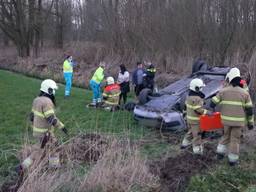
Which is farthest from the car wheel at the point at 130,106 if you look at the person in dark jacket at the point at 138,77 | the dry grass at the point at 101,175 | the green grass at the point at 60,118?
the dry grass at the point at 101,175

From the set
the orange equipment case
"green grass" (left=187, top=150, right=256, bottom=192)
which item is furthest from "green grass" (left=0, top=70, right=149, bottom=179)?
"green grass" (left=187, top=150, right=256, bottom=192)

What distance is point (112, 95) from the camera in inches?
505

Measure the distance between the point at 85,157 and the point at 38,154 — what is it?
1069 mm

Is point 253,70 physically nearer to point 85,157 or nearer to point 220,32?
point 85,157

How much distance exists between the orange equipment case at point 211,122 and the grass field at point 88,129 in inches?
30.2

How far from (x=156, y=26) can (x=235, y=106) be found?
15.9m

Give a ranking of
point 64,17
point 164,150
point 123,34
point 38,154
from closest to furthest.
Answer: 1. point 38,154
2. point 164,150
3. point 123,34
4. point 64,17

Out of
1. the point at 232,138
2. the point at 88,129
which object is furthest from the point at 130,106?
the point at 232,138

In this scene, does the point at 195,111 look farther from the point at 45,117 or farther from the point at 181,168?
the point at 45,117

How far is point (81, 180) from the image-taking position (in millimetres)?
5598

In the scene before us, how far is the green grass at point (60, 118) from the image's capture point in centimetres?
815

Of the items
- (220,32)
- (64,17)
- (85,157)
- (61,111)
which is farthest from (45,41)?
(85,157)

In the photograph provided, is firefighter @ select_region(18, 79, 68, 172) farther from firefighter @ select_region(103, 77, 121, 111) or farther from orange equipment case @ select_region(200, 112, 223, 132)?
firefighter @ select_region(103, 77, 121, 111)

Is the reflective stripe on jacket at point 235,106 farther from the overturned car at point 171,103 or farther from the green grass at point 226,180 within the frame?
the overturned car at point 171,103
